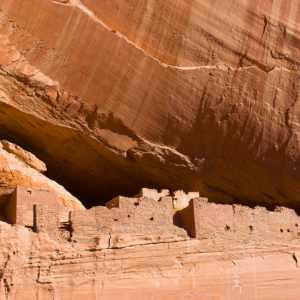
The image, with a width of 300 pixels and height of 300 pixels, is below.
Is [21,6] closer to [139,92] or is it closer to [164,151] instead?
[139,92]

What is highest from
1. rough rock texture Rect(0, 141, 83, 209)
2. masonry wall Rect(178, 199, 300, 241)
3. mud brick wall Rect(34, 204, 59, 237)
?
rough rock texture Rect(0, 141, 83, 209)

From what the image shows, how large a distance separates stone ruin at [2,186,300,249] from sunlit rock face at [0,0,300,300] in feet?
0.49

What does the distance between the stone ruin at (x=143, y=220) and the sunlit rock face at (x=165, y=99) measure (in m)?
0.15

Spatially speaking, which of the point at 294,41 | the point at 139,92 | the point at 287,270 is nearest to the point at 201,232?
the point at 287,270

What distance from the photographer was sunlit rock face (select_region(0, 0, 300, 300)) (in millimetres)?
7418

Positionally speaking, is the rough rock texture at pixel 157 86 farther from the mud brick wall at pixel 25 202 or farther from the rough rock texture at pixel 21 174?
the mud brick wall at pixel 25 202

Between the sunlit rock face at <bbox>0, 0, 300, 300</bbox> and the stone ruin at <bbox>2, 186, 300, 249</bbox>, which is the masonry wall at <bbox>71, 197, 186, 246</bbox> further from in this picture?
the sunlit rock face at <bbox>0, 0, 300, 300</bbox>

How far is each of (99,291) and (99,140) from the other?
1.78 metres

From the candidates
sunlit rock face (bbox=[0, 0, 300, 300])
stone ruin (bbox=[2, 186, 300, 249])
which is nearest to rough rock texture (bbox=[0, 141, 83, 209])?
sunlit rock face (bbox=[0, 0, 300, 300])

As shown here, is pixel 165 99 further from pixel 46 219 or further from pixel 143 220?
pixel 46 219

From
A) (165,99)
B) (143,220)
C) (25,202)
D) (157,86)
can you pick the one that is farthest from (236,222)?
(25,202)

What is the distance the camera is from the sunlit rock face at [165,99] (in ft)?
24.3

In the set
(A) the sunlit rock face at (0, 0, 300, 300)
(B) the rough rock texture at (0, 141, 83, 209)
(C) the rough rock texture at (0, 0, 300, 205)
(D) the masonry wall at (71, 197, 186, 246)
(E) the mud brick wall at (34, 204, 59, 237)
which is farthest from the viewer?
(C) the rough rock texture at (0, 0, 300, 205)

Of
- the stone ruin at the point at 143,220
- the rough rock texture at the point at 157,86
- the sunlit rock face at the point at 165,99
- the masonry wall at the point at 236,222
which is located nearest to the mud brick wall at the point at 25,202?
the stone ruin at the point at 143,220
